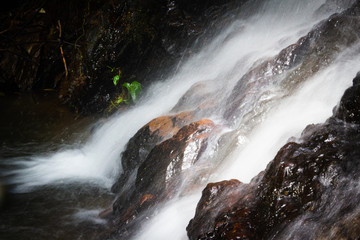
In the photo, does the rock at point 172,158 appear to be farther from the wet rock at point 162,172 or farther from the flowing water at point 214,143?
the flowing water at point 214,143

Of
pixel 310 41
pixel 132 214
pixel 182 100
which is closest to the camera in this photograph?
pixel 132 214

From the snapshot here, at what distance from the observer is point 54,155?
247 inches

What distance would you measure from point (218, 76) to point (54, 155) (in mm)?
3726

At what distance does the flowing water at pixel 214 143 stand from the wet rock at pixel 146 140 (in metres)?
0.37

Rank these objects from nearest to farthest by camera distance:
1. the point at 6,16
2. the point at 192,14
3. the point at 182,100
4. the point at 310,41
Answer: the point at 310,41 → the point at 182,100 → the point at 192,14 → the point at 6,16

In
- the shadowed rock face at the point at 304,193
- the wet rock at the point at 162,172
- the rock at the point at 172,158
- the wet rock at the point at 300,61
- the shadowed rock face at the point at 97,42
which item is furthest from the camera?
the shadowed rock face at the point at 97,42

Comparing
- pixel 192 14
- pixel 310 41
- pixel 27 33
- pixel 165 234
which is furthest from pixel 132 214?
pixel 27 33

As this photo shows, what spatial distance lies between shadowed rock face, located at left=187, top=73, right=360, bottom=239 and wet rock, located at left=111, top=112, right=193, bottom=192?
2235 mm

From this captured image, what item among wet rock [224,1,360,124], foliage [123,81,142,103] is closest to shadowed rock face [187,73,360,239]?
wet rock [224,1,360,124]

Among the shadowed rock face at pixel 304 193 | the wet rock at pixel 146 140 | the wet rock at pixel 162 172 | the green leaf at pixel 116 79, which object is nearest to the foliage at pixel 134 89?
the green leaf at pixel 116 79

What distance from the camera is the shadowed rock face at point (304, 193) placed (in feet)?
7.18

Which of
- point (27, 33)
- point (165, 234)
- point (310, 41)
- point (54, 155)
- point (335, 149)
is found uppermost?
point (27, 33)

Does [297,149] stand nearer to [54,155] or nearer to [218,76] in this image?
[218,76]

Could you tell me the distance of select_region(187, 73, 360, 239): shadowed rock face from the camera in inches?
86.1
